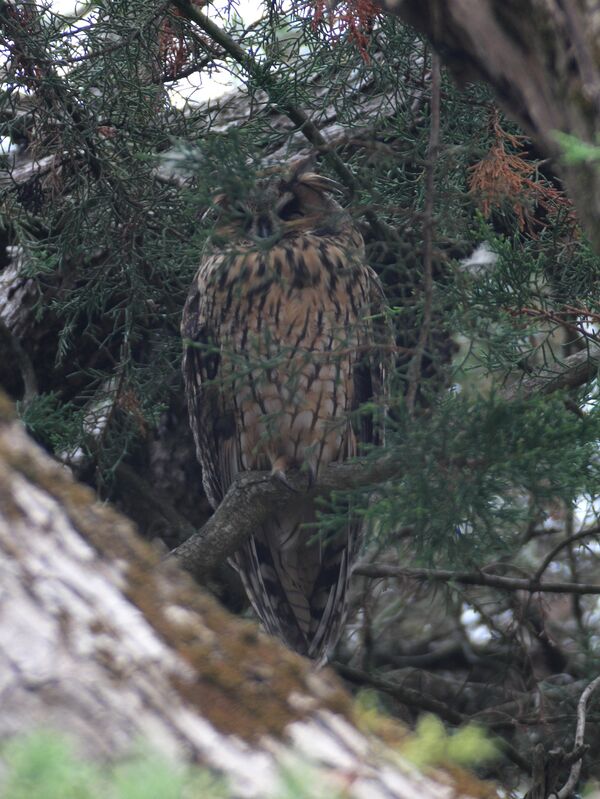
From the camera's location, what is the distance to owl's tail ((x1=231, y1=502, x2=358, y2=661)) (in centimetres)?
306

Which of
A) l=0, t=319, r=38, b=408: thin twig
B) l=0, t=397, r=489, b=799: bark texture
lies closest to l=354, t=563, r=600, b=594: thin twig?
l=0, t=319, r=38, b=408: thin twig

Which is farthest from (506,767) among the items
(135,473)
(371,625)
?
(135,473)

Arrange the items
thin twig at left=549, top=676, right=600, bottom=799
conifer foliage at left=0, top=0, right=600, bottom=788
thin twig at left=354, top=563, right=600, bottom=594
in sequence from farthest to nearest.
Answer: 1. thin twig at left=354, top=563, right=600, bottom=594
2. thin twig at left=549, top=676, right=600, bottom=799
3. conifer foliage at left=0, top=0, right=600, bottom=788

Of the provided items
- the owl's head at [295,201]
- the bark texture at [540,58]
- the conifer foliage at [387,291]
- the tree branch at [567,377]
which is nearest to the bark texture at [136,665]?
the bark texture at [540,58]

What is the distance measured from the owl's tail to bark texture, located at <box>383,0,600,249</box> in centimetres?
182

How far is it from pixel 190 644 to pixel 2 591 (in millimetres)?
187

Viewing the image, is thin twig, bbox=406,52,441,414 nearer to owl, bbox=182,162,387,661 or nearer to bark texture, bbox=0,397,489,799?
owl, bbox=182,162,387,661

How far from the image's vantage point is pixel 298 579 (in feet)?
10.5

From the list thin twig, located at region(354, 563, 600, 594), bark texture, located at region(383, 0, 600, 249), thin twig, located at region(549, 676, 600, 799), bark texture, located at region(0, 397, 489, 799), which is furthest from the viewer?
thin twig, located at region(354, 563, 600, 594)

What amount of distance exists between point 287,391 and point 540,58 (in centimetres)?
171

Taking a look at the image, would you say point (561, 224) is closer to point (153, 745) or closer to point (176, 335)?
point (176, 335)

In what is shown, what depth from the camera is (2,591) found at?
A: 935 millimetres

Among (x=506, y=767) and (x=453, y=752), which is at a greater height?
(x=453, y=752)

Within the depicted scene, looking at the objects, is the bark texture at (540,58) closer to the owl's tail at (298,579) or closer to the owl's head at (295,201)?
the owl's head at (295,201)
